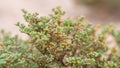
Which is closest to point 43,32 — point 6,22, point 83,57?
point 83,57

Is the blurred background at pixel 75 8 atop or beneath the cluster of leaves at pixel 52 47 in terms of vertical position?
beneath

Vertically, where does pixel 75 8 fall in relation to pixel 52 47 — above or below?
below

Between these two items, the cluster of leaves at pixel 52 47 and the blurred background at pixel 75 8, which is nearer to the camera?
the cluster of leaves at pixel 52 47

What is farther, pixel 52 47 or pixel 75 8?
pixel 75 8

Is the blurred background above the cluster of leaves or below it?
below
